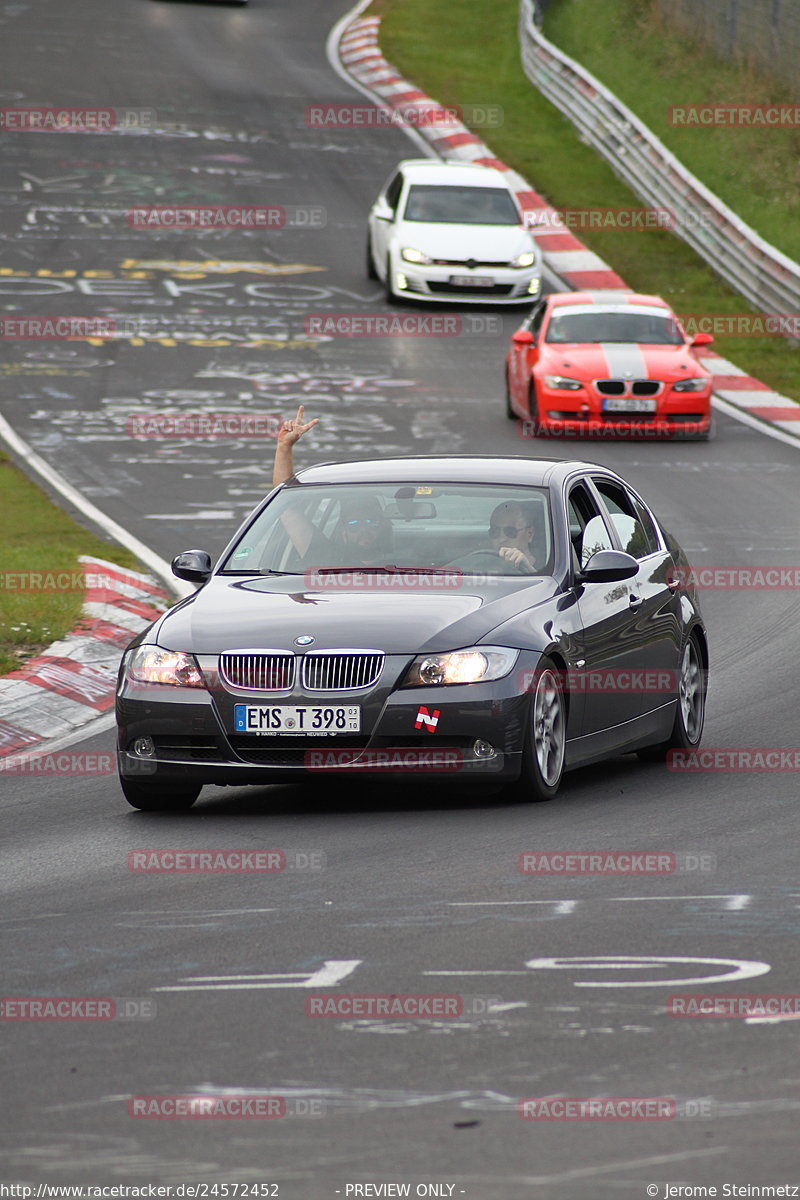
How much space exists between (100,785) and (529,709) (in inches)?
96.4

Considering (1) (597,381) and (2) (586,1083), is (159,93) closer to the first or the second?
(1) (597,381)

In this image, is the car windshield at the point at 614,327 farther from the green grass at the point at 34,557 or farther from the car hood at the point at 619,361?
the green grass at the point at 34,557

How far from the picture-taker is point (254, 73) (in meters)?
49.5

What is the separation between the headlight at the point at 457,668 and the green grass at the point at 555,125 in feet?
60.1

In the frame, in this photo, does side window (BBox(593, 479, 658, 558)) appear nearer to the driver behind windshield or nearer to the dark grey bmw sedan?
the dark grey bmw sedan

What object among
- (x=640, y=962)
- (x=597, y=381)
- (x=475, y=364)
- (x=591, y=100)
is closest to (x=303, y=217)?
(x=591, y=100)

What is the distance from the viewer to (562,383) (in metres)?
23.6

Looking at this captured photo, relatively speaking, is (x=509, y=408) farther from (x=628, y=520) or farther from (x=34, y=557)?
(x=628, y=520)

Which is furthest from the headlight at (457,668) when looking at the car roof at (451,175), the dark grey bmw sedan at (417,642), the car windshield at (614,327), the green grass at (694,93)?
the green grass at (694,93)

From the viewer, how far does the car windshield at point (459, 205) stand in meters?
30.8

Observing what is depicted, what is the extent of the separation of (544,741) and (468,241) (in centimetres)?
2139

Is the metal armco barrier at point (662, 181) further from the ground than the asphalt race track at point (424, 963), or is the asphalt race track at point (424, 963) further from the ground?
the asphalt race track at point (424, 963)

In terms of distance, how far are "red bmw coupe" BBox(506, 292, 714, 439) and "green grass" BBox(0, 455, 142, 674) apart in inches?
240

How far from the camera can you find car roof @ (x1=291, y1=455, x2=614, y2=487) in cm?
1046
